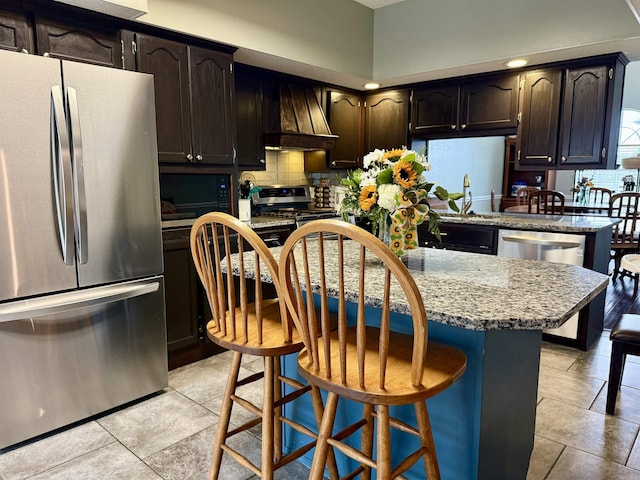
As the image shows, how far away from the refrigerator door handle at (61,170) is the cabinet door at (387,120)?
3.26 metres

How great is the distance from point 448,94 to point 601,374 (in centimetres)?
272

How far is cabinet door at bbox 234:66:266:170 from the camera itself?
3721 millimetres

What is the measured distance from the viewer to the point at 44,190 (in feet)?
6.81

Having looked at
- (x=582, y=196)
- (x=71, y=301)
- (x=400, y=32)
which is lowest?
(x=71, y=301)

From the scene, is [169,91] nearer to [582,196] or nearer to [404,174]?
[404,174]

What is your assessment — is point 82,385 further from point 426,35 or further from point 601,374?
point 426,35

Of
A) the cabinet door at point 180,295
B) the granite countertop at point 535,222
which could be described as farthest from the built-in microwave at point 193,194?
the granite countertop at point 535,222

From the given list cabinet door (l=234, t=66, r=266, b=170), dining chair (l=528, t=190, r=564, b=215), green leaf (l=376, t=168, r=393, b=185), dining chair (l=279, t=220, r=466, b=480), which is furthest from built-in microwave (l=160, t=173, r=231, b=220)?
dining chair (l=528, t=190, r=564, b=215)

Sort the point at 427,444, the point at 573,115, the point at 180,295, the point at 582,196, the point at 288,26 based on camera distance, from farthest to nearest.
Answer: the point at 582,196
the point at 573,115
the point at 288,26
the point at 180,295
the point at 427,444

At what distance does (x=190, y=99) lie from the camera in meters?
2.98

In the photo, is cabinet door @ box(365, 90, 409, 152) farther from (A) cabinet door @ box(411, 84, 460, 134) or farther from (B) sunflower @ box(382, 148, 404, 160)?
(B) sunflower @ box(382, 148, 404, 160)

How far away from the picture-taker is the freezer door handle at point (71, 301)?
202cm

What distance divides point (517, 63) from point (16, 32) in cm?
355

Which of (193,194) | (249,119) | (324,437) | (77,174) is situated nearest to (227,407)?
(324,437)
